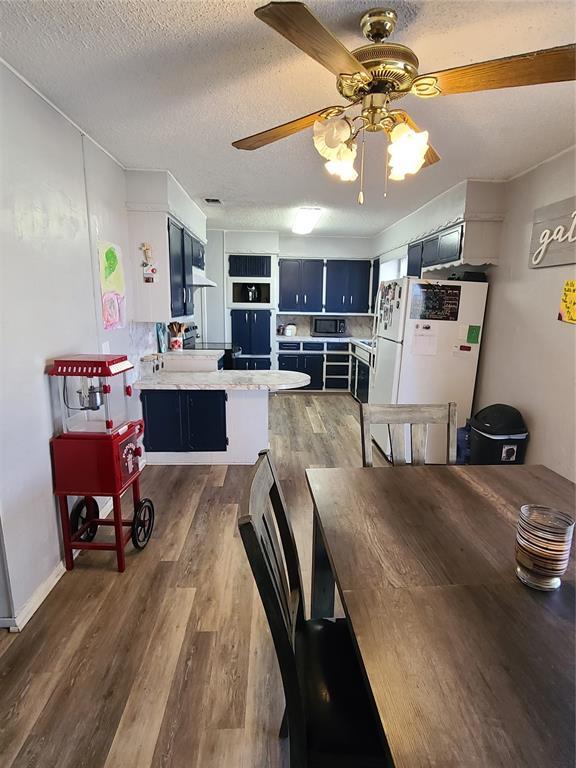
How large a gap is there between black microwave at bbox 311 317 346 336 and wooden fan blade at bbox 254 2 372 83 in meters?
5.29

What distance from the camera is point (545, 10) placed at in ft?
4.29

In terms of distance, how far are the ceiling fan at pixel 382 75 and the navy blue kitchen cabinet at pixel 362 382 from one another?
3822 mm

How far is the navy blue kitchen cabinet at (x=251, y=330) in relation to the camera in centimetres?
594

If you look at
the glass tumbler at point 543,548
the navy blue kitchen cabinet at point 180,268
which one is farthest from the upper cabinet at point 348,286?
the glass tumbler at point 543,548

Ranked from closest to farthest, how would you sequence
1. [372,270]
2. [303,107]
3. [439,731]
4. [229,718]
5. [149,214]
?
[439,731] < [229,718] < [303,107] < [149,214] < [372,270]

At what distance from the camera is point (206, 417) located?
3467 millimetres

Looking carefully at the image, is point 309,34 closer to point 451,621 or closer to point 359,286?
point 451,621

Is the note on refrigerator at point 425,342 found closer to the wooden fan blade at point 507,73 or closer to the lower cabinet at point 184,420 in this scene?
the lower cabinet at point 184,420

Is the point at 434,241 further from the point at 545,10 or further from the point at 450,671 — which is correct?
the point at 450,671

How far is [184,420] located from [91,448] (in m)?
1.39

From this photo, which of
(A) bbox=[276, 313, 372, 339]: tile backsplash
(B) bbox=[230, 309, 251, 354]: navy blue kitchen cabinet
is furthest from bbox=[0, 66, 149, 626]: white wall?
(A) bbox=[276, 313, 372, 339]: tile backsplash

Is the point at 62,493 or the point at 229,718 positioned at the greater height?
the point at 62,493

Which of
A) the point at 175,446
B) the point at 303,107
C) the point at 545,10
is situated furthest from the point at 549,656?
the point at 175,446

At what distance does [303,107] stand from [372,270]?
4.40 meters
